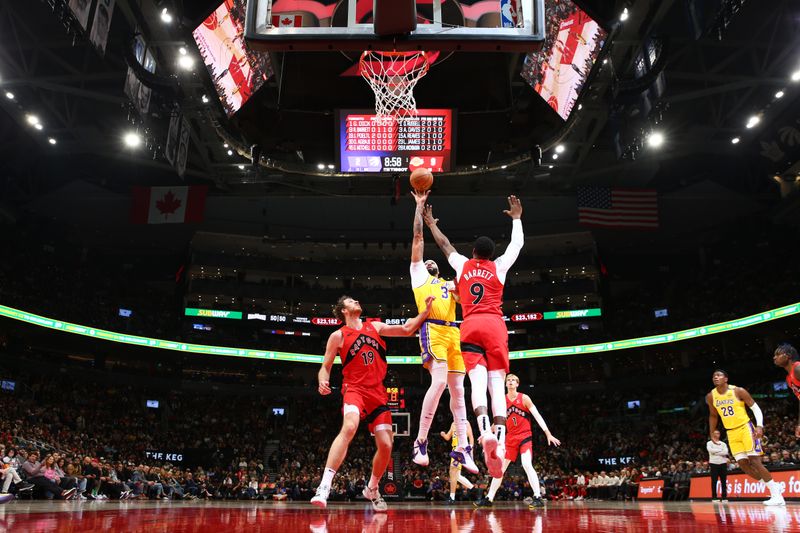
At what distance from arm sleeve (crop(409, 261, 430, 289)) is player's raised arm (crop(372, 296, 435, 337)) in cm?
70

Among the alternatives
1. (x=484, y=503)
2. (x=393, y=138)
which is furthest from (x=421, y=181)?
(x=393, y=138)

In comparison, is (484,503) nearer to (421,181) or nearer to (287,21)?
(421,181)

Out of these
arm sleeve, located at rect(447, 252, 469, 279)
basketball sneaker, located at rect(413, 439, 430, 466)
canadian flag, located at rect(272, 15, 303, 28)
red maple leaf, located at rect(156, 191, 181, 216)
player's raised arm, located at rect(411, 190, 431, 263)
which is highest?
red maple leaf, located at rect(156, 191, 181, 216)

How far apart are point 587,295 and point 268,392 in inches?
866

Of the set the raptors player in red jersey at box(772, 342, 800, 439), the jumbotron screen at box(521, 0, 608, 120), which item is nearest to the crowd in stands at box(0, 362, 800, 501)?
the raptors player in red jersey at box(772, 342, 800, 439)

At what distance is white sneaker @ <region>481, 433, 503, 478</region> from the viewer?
5777 millimetres

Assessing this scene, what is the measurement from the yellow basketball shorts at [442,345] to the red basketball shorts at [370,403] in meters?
1.19

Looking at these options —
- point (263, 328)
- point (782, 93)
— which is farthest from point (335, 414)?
point (782, 93)

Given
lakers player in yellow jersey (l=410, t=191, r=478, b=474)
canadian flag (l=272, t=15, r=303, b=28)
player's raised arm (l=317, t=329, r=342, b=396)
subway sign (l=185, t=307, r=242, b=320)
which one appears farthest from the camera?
subway sign (l=185, t=307, r=242, b=320)

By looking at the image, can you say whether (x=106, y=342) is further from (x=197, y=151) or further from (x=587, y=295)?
(x=587, y=295)

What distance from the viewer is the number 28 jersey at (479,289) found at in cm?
649

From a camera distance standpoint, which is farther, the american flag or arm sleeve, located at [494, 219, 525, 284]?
the american flag

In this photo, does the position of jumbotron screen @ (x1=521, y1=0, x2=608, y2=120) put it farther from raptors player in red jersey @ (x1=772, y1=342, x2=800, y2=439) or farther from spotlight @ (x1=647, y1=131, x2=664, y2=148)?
raptors player in red jersey @ (x1=772, y1=342, x2=800, y2=439)

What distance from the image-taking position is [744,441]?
959 centimetres
